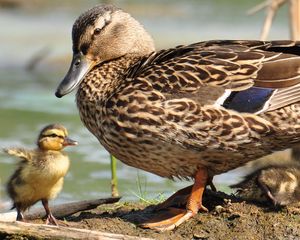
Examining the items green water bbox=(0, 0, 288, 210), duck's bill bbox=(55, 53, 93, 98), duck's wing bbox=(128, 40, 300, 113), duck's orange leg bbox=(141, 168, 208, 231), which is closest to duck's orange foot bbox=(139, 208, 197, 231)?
duck's orange leg bbox=(141, 168, 208, 231)

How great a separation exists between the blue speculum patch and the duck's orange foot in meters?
0.68

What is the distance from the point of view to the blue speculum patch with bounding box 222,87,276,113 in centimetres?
634

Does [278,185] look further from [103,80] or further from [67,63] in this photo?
[67,63]

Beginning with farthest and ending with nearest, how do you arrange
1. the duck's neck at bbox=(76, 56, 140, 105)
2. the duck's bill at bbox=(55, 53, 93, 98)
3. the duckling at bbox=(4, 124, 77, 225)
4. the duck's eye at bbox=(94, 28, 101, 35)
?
the duck's eye at bbox=(94, 28, 101, 35)
the duck's bill at bbox=(55, 53, 93, 98)
the duck's neck at bbox=(76, 56, 140, 105)
the duckling at bbox=(4, 124, 77, 225)

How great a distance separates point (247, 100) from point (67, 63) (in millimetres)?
7557

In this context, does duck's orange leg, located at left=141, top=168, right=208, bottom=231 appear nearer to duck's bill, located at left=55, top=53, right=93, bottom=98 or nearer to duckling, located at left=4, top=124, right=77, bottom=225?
duckling, located at left=4, top=124, right=77, bottom=225

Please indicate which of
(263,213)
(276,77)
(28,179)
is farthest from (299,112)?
(28,179)

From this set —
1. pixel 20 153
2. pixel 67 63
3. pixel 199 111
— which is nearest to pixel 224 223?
pixel 199 111

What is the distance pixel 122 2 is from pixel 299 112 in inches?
413

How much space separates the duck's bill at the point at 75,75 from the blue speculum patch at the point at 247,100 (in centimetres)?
111

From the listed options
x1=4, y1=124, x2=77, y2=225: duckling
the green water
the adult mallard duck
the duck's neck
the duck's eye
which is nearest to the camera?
the adult mallard duck

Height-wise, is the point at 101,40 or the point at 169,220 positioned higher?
the point at 101,40

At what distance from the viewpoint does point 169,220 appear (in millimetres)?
6426

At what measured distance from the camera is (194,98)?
6.33 metres
